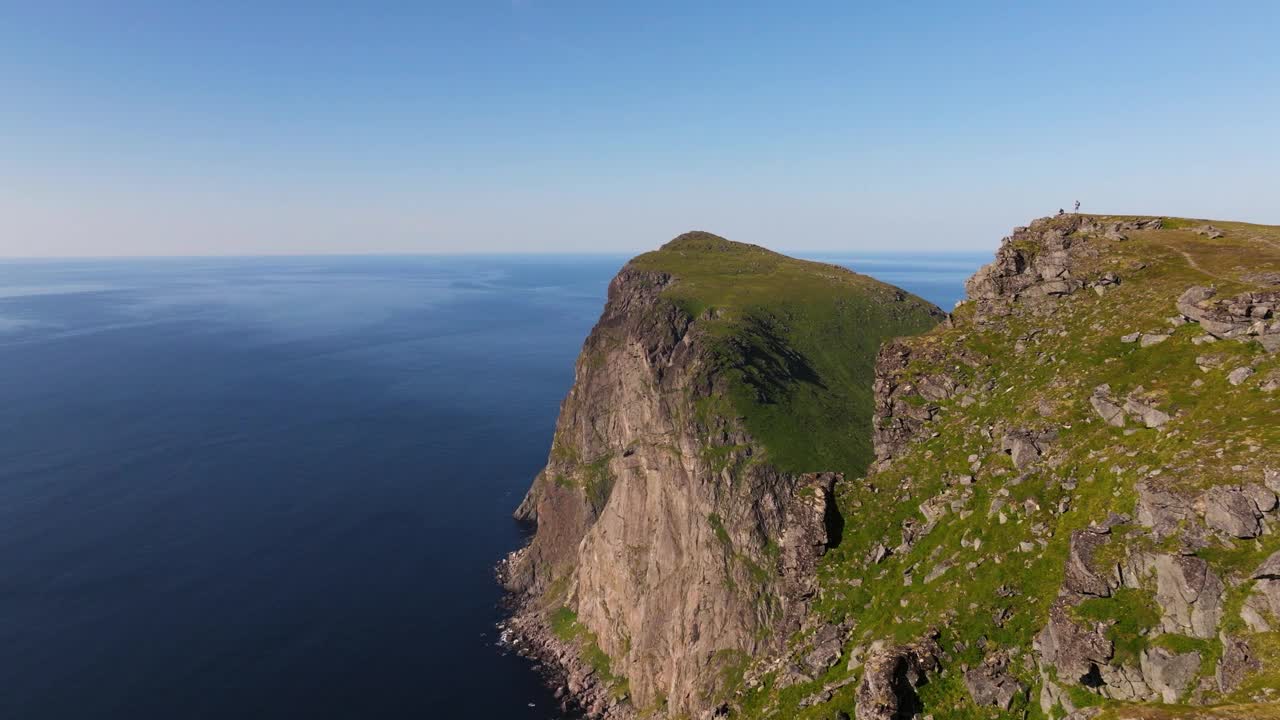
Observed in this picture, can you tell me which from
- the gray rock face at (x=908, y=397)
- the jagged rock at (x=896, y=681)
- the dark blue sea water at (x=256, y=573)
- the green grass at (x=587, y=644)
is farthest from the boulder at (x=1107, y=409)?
the dark blue sea water at (x=256, y=573)

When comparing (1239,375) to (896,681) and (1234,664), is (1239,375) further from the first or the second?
(896,681)

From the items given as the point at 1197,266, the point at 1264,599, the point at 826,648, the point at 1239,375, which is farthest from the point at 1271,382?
the point at 826,648

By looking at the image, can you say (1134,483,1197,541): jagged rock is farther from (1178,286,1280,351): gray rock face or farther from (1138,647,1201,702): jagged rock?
(1178,286,1280,351): gray rock face

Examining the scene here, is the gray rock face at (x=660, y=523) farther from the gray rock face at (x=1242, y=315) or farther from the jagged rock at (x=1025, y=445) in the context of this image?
the gray rock face at (x=1242, y=315)

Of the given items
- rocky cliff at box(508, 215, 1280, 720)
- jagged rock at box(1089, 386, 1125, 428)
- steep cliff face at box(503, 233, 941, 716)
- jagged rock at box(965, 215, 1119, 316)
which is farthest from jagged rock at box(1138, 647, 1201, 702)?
jagged rock at box(965, 215, 1119, 316)

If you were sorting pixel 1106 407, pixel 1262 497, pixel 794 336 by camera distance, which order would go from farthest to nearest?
pixel 794 336 < pixel 1106 407 < pixel 1262 497
